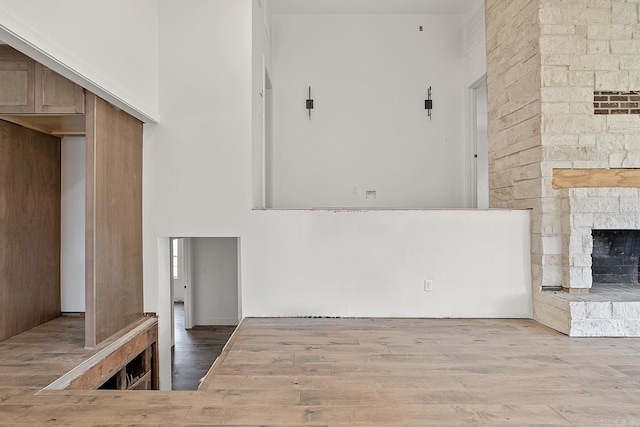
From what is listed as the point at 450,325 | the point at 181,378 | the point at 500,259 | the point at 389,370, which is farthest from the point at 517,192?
the point at 181,378

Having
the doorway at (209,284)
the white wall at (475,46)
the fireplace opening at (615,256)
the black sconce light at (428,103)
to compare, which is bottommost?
the doorway at (209,284)

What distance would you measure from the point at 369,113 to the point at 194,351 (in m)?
3.86

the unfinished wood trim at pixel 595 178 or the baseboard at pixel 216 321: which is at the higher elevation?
the unfinished wood trim at pixel 595 178

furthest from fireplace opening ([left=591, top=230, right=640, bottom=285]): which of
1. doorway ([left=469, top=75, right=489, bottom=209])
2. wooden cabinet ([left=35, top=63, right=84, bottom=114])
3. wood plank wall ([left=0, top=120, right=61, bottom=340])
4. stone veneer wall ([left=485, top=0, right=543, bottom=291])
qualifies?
wood plank wall ([left=0, top=120, right=61, bottom=340])

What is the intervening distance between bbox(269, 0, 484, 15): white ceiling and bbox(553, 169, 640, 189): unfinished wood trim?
2.58 meters

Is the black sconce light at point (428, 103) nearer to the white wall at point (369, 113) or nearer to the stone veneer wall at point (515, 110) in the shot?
the white wall at point (369, 113)

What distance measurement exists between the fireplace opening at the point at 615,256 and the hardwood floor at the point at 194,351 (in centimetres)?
417

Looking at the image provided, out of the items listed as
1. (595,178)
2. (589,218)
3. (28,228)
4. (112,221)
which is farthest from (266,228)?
(595,178)

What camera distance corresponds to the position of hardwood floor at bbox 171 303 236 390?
167 inches

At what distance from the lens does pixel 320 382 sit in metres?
2.19

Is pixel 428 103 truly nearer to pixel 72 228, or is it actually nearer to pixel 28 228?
→ pixel 72 228

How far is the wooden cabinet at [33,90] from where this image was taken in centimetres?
277

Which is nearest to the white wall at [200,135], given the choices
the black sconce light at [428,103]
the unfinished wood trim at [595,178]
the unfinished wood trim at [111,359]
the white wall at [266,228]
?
the white wall at [266,228]

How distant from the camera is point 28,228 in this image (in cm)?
332
